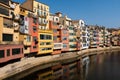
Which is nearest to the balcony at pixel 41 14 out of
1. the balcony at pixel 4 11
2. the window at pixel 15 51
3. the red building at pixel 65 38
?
the red building at pixel 65 38

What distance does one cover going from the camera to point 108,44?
186750 mm

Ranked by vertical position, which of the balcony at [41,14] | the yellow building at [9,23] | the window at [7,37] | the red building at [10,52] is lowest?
the red building at [10,52]

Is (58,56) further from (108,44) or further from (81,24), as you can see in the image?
(108,44)

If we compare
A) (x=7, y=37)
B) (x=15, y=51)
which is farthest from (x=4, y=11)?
(x=15, y=51)

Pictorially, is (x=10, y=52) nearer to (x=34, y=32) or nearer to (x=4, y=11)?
(x=4, y=11)

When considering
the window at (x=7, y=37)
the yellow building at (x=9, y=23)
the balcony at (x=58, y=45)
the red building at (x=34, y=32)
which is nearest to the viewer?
the yellow building at (x=9, y=23)

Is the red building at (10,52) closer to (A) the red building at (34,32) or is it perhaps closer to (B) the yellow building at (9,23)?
(B) the yellow building at (9,23)

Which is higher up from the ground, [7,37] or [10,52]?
[7,37]

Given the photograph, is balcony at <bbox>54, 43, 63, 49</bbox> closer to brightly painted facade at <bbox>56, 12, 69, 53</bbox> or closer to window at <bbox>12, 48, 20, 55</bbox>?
brightly painted facade at <bbox>56, 12, 69, 53</bbox>

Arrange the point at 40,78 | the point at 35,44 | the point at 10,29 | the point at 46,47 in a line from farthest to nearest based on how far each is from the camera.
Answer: the point at 46,47, the point at 35,44, the point at 10,29, the point at 40,78

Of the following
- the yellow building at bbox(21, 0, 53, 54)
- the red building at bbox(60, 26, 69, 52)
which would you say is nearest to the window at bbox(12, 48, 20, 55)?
the yellow building at bbox(21, 0, 53, 54)

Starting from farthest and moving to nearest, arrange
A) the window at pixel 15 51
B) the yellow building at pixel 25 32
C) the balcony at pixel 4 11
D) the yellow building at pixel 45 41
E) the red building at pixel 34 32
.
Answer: the yellow building at pixel 45 41, the red building at pixel 34 32, the yellow building at pixel 25 32, the window at pixel 15 51, the balcony at pixel 4 11

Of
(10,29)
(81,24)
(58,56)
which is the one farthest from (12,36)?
(81,24)

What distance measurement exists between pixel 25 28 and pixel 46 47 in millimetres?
16683
